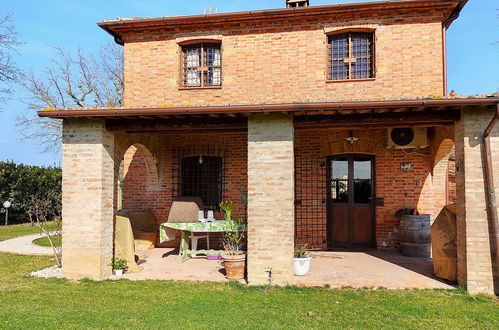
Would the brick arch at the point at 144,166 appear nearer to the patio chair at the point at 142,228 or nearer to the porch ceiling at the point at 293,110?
the patio chair at the point at 142,228

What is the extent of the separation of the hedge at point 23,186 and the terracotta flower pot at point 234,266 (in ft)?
38.1

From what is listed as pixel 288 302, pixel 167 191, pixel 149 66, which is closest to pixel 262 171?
pixel 288 302

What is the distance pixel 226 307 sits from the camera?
513 cm

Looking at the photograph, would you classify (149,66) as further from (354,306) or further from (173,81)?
(354,306)

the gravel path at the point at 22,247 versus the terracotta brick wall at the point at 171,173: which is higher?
the terracotta brick wall at the point at 171,173

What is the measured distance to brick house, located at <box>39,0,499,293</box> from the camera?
673cm

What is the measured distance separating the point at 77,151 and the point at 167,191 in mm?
3585

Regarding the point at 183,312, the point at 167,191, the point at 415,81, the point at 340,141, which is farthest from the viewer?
the point at 167,191

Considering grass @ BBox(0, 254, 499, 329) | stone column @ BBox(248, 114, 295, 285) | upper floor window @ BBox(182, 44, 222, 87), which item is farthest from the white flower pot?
upper floor window @ BBox(182, 44, 222, 87)

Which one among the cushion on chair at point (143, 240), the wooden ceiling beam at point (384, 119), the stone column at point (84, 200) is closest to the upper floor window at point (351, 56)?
the wooden ceiling beam at point (384, 119)

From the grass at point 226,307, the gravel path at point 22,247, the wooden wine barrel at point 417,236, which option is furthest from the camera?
the gravel path at point 22,247

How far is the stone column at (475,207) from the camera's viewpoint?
19.3ft

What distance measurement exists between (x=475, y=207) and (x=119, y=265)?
21.2 feet

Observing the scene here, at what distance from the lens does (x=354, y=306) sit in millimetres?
5203
